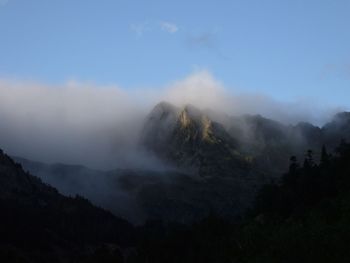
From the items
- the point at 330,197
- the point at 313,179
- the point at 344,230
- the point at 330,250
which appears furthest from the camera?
the point at 313,179

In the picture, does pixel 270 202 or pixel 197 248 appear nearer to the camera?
pixel 197 248

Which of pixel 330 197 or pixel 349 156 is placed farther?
pixel 349 156

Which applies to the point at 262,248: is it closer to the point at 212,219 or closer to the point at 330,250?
the point at 330,250

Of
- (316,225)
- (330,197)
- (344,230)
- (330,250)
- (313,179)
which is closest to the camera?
(330,250)

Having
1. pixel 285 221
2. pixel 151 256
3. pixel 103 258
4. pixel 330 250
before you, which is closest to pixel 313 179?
pixel 285 221

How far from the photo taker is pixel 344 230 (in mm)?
116625

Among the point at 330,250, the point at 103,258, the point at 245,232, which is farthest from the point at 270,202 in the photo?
the point at 330,250

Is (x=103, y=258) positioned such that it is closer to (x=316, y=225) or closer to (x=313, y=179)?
(x=313, y=179)

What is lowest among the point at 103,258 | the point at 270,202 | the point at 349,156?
the point at 103,258

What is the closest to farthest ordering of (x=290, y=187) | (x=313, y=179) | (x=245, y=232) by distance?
(x=245, y=232) < (x=313, y=179) < (x=290, y=187)

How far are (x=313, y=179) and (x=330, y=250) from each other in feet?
263

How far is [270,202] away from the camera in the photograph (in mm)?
190250

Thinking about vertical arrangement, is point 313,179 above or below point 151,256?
above

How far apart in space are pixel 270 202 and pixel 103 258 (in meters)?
51.2
